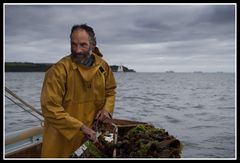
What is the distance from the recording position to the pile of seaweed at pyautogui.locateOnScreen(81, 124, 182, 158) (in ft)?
12.3

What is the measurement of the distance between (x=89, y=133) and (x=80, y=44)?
0.81 m

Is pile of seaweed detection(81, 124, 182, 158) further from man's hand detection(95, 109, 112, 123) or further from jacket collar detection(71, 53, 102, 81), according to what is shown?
jacket collar detection(71, 53, 102, 81)

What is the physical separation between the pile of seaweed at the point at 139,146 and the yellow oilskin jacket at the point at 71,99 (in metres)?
0.29

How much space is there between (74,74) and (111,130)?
2.25 ft

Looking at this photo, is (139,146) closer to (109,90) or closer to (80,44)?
(109,90)

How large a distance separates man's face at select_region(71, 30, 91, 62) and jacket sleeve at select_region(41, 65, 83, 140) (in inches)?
7.5

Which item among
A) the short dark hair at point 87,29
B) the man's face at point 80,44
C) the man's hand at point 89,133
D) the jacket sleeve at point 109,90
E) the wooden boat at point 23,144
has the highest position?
the short dark hair at point 87,29

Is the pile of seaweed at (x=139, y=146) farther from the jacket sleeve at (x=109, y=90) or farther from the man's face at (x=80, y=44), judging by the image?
the man's face at (x=80, y=44)

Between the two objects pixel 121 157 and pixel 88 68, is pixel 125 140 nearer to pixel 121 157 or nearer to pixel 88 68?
pixel 121 157

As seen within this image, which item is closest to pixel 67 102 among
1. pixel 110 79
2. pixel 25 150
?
pixel 110 79

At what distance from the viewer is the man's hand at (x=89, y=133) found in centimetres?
393

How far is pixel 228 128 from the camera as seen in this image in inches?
648

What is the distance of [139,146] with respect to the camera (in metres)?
3.81

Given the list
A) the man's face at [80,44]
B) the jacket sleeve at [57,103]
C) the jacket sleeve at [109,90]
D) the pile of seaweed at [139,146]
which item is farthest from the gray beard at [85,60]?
the pile of seaweed at [139,146]
